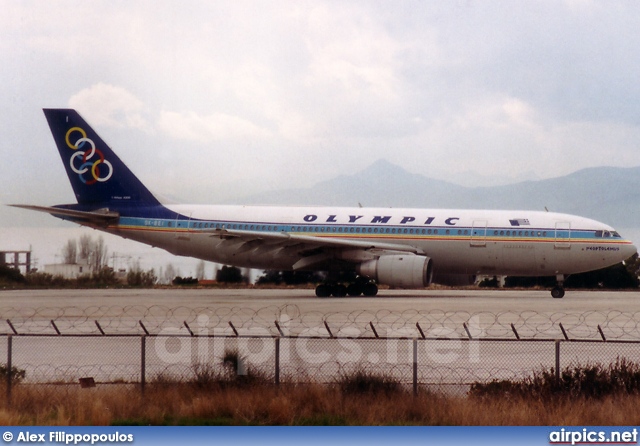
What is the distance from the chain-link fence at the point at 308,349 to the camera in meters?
13.0

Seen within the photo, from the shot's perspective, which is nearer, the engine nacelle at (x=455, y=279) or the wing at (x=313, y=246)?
the wing at (x=313, y=246)

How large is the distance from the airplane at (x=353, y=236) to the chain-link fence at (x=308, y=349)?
34.2ft

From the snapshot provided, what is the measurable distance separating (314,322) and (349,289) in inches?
529

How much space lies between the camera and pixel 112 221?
37.7m

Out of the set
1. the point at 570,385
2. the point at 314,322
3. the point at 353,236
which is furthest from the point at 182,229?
the point at 570,385

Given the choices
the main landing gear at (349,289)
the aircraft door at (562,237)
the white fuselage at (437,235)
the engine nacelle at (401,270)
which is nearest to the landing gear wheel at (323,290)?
the main landing gear at (349,289)

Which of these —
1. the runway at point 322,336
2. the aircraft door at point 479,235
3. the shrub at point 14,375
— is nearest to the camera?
the shrub at point 14,375

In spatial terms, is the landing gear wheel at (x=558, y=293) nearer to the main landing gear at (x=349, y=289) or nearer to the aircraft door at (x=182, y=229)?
the main landing gear at (x=349, y=289)

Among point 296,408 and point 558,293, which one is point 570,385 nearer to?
point 296,408

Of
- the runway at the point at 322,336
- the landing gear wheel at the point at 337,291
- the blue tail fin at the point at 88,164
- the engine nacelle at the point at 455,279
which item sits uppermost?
the blue tail fin at the point at 88,164

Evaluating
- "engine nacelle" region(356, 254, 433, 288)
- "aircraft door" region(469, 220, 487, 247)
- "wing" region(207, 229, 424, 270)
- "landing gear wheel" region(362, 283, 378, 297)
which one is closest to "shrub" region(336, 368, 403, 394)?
"engine nacelle" region(356, 254, 433, 288)

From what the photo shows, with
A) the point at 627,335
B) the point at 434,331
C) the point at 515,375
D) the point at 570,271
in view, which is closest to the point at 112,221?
the point at 570,271

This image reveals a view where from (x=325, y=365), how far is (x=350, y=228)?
68.9 ft

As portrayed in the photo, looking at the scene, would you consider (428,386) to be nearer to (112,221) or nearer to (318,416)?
(318,416)
